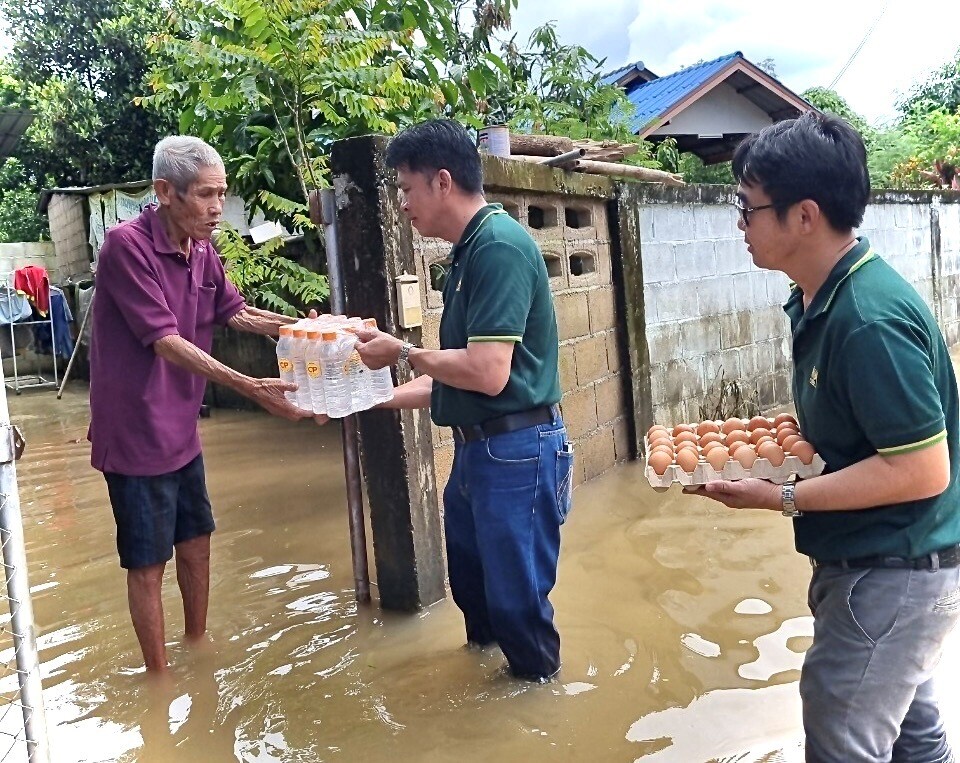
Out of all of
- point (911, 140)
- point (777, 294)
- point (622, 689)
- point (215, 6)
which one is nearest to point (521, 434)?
point (622, 689)

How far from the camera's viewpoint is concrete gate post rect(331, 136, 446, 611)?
147 inches

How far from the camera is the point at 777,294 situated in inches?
317

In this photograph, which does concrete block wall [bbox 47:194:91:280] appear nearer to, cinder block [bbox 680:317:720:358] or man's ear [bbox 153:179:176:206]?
cinder block [bbox 680:317:720:358]

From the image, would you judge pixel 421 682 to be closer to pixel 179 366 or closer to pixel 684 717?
pixel 684 717

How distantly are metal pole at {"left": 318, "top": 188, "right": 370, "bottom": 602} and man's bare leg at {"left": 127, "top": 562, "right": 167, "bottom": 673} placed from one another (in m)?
0.92

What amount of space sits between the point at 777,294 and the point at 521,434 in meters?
5.97

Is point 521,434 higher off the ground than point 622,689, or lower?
higher

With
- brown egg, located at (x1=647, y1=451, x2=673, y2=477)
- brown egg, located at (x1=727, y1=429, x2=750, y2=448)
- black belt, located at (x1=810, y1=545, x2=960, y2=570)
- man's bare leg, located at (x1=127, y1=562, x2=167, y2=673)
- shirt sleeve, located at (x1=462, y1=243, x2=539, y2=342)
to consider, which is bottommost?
man's bare leg, located at (x1=127, y1=562, x2=167, y2=673)

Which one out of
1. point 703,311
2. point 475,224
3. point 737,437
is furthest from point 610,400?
point 737,437

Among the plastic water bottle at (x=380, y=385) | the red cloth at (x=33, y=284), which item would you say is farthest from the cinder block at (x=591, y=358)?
the red cloth at (x=33, y=284)

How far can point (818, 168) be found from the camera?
1771 millimetres

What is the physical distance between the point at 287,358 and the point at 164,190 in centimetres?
79

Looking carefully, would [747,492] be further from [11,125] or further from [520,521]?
[11,125]

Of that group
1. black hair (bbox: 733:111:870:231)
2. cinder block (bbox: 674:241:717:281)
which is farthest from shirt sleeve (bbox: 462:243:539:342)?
cinder block (bbox: 674:241:717:281)
